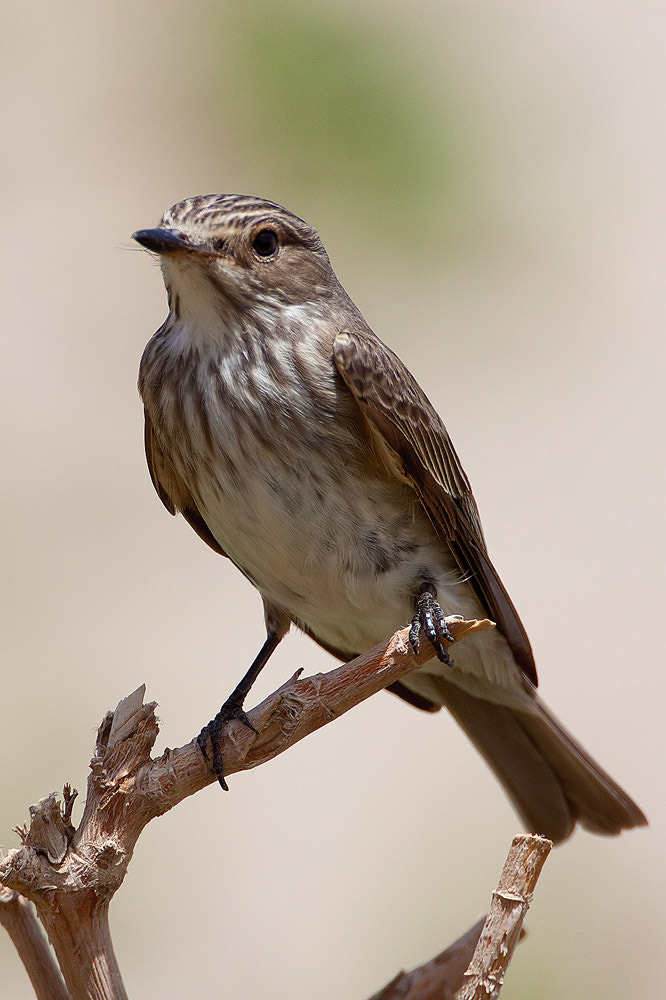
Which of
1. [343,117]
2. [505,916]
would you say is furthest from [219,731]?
[343,117]

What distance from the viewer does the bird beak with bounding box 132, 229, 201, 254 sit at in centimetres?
238

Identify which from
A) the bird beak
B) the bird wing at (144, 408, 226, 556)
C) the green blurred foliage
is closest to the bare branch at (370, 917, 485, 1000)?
the bird wing at (144, 408, 226, 556)

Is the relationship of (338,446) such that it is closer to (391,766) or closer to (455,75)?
(391,766)

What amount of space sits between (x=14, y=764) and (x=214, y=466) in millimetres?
2352

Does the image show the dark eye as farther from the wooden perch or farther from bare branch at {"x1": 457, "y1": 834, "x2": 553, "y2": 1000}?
bare branch at {"x1": 457, "y1": 834, "x2": 553, "y2": 1000}

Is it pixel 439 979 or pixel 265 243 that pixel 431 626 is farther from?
pixel 265 243

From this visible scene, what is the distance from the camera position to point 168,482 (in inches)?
114

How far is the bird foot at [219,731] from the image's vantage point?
233 cm

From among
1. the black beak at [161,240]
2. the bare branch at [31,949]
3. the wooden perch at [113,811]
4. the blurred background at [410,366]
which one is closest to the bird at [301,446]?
the black beak at [161,240]

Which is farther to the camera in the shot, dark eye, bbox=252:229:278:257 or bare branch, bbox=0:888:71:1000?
dark eye, bbox=252:229:278:257

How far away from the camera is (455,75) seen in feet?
20.8

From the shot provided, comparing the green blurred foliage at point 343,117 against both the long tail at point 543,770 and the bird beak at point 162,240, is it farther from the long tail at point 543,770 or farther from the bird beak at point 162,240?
the bird beak at point 162,240

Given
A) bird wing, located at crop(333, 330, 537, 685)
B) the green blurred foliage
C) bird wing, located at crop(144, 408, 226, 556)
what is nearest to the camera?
bird wing, located at crop(333, 330, 537, 685)

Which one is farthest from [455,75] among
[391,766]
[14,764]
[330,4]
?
[14,764]
